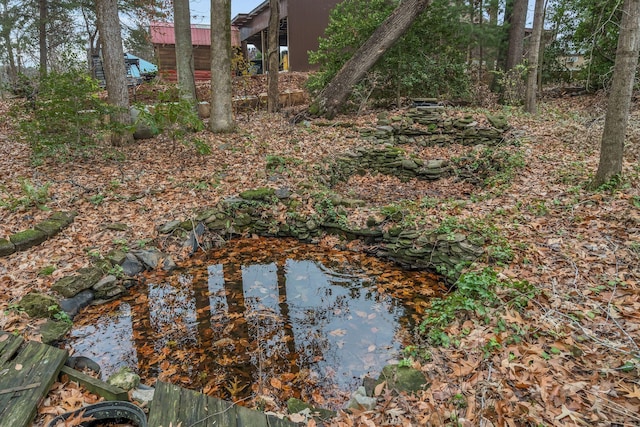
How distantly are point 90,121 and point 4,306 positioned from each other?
Result: 4.27m

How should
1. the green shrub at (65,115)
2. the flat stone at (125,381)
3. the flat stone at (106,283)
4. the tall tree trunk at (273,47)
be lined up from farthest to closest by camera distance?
the tall tree trunk at (273,47)
the green shrub at (65,115)
the flat stone at (106,283)
the flat stone at (125,381)

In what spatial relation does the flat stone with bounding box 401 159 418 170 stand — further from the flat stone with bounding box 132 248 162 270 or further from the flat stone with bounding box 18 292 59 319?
the flat stone with bounding box 18 292 59 319

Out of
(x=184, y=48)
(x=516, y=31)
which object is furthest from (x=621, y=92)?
(x=184, y=48)

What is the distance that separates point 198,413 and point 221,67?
783 cm

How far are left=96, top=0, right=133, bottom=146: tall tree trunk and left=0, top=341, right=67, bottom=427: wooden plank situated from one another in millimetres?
5269

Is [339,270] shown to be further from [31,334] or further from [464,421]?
[31,334]

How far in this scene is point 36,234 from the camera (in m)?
5.10

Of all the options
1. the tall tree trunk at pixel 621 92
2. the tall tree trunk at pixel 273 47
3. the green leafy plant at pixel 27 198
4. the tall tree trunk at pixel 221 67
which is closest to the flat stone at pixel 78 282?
the green leafy plant at pixel 27 198

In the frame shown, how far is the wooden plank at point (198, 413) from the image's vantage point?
8.68ft

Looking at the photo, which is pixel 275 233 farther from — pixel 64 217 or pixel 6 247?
pixel 6 247

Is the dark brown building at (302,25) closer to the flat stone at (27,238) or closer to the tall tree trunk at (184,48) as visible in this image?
the tall tree trunk at (184,48)

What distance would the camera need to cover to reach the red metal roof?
1689 cm

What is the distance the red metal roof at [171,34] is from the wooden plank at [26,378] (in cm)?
1525

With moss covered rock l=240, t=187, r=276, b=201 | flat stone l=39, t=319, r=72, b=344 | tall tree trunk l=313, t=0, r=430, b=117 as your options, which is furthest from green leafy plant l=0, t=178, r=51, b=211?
tall tree trunk l=313, t=0, r=430, b=117
